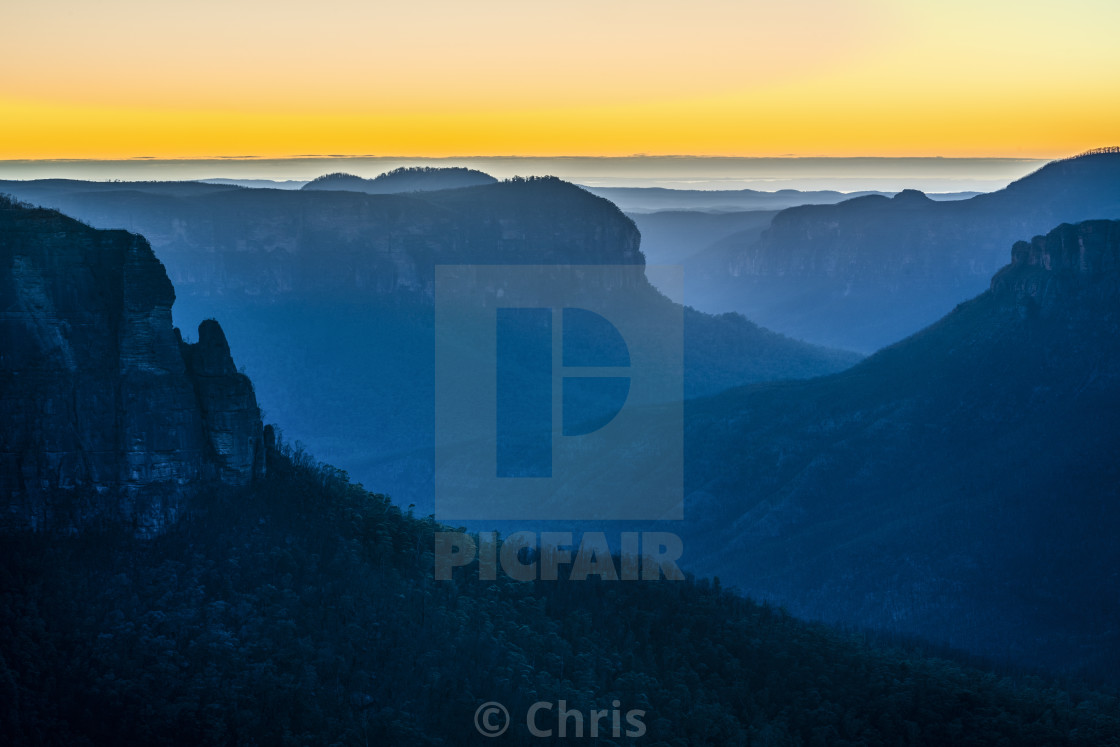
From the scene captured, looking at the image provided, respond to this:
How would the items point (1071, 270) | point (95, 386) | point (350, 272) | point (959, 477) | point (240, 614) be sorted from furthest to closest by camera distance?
point (350, 272), point (1071, 270), point (959, 477), point (95, 386), point (240, 614)

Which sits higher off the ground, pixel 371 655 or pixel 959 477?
pixel 371 655

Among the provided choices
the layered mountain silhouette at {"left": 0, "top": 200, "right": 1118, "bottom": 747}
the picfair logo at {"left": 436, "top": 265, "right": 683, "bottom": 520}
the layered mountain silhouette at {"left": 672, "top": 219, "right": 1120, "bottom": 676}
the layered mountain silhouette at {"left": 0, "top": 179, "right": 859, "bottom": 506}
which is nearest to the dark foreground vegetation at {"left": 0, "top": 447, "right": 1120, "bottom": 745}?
the layered mountain silhouette at {"left": 0, "top": 200, "right": 1118, "bottom": 747}

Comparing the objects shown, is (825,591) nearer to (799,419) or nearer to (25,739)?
(799,419)

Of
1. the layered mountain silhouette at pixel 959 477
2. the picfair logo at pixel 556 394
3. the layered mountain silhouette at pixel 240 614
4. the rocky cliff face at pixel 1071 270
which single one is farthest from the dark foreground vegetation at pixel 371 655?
the rocky cliff face at pixel 1071 270

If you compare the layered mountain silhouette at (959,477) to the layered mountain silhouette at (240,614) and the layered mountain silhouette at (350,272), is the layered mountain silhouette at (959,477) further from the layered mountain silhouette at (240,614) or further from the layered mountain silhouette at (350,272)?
the layered mountain silhouette at (350,272)

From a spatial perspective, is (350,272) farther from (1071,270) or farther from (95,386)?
(95,386)

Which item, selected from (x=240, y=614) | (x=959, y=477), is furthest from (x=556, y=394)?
(x=240, y=614)

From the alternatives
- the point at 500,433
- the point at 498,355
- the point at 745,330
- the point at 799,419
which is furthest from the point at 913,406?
the point at 745,330
